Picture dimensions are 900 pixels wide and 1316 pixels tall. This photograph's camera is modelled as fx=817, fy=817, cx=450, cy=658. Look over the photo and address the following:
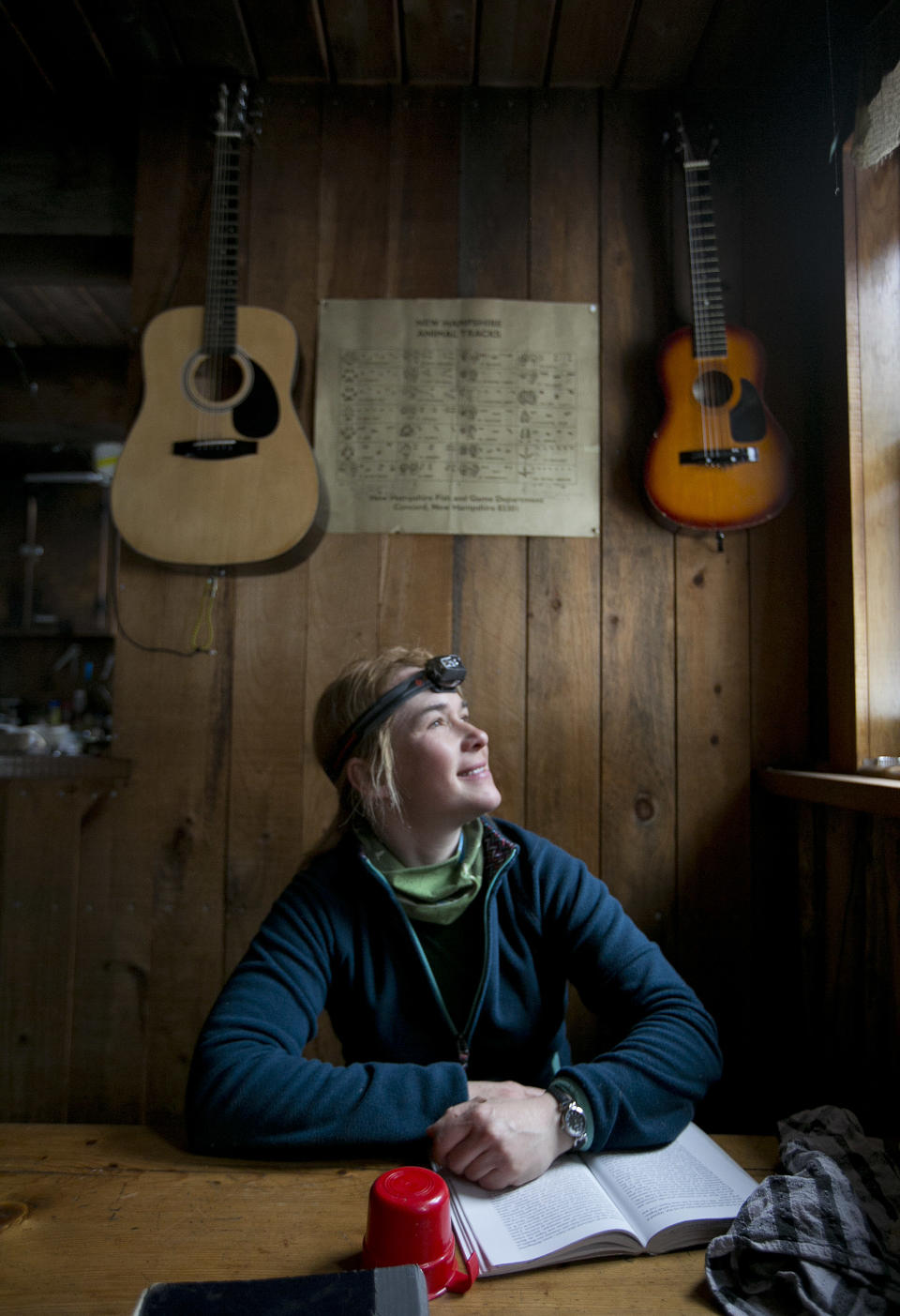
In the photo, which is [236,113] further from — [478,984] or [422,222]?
[478,984]

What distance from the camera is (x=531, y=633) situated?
1909mm

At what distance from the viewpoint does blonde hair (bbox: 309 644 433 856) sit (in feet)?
4.21

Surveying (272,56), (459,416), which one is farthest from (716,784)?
(272,56)

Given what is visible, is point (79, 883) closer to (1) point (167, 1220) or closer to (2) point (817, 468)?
(1) point (167, 1220)

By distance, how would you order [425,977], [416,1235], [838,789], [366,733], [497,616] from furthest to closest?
1. [497,616]
2. [838,789]
3. [366,733]
4. [425,977]
5. [416,1235]

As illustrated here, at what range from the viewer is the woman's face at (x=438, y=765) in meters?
1.24

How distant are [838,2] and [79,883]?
2401 mm

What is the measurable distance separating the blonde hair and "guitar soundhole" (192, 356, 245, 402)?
2.75 ft

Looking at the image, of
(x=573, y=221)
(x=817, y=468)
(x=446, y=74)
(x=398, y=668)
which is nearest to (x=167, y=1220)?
(x=398, y=668)

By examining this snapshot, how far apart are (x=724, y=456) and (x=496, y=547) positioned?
0.54m

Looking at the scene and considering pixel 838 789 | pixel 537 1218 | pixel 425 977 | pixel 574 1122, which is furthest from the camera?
pixel 838 789

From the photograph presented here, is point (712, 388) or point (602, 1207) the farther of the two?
point (712, 388)

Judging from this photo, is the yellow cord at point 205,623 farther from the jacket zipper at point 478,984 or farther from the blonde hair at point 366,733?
the jacket zipper at point 478,984

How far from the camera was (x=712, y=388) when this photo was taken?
71.9 inches
